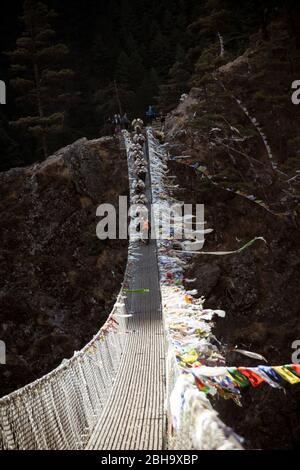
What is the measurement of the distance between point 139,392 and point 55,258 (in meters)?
Answer: 14.9

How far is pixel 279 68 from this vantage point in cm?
2212

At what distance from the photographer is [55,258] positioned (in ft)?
70.5

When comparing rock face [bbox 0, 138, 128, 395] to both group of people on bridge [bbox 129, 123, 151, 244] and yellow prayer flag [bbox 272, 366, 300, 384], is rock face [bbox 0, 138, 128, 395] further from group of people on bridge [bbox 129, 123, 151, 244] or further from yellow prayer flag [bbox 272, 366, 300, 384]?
yellow prayer flag [bbox 272, 366, 300, 384]

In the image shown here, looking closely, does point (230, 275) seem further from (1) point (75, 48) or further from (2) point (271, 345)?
(1) point (75, 48)

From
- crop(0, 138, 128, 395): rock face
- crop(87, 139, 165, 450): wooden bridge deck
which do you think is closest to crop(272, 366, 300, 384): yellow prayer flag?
crop(87, 139, 165, 450): wooden bridge deck

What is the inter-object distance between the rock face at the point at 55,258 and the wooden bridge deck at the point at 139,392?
311 inches

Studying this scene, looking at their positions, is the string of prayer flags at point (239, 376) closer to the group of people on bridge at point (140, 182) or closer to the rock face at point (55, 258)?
the group of people on bridge at point (140, 182)

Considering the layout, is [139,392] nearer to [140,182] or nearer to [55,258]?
[140,182]

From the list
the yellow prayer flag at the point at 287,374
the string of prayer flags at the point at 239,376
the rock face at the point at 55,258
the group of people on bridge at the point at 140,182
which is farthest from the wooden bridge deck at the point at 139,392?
the rock face at the point at 55,258

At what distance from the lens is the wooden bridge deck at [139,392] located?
560cm

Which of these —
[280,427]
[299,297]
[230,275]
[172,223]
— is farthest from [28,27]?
[280,427]

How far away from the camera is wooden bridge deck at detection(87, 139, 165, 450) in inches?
220

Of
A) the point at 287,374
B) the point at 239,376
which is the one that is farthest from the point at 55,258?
the point at 287,374

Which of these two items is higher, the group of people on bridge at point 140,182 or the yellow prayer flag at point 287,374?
the group of people on bridge at point 140,182
